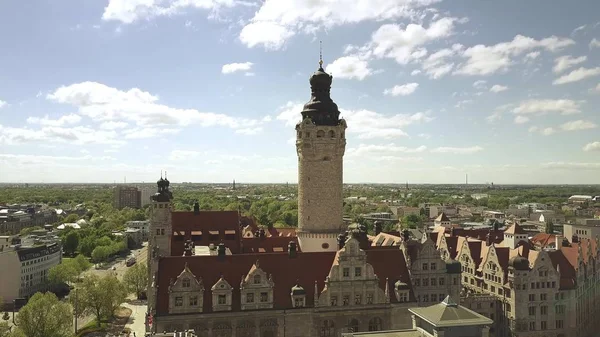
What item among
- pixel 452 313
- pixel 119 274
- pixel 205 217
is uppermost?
pixel 205 217

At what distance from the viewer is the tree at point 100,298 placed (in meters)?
68.3

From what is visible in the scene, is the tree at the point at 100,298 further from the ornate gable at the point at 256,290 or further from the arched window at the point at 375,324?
the arched window at the point at 375,324

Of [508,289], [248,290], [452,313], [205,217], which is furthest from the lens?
[205,217]

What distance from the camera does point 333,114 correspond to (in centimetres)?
6288

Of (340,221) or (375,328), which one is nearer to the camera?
(375,328)

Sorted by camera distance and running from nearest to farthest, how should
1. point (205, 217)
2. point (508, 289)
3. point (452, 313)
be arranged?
1. point (452, 313)
2. point (508, 289)
3. point (205, 217)

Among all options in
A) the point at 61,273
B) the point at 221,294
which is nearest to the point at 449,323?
the point at 221,294

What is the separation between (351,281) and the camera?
49.0 m

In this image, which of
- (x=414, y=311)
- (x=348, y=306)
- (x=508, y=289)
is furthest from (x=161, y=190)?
(x=508, y=289)

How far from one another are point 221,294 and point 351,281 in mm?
12868

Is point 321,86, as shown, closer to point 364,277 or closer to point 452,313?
A: point 364,277

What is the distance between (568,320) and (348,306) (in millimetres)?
32214

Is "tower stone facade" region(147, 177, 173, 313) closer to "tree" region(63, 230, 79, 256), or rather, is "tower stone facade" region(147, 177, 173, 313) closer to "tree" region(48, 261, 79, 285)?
"tree" region(48, 261, 79, 285)

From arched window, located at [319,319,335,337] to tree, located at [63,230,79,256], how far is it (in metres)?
109
